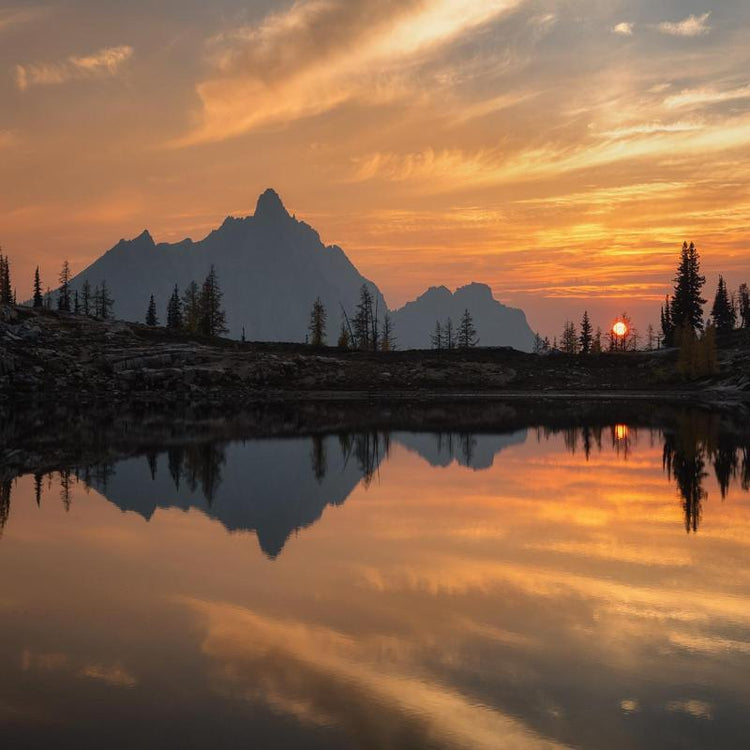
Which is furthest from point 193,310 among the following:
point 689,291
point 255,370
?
point 689,291

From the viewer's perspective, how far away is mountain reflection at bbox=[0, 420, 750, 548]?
2631cm

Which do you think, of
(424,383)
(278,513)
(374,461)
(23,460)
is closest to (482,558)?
(278,513)

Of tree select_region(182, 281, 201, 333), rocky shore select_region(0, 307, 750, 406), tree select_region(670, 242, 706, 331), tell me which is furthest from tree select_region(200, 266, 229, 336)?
tree select_region(670, 242, 706, 331)

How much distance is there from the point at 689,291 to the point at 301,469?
444ft

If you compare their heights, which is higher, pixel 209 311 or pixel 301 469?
pixel 209 311

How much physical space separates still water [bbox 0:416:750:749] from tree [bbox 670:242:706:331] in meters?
131

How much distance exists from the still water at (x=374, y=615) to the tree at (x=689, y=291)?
13147 centimetres

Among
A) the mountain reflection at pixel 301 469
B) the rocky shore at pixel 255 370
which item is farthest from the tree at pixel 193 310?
the mountain reflection at pixel 301 469

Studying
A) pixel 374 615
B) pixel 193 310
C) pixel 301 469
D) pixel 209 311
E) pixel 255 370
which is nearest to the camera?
pixel 374 615

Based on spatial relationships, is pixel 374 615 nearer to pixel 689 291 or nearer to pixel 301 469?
pixel 301 469

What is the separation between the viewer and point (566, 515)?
2534 centimetres

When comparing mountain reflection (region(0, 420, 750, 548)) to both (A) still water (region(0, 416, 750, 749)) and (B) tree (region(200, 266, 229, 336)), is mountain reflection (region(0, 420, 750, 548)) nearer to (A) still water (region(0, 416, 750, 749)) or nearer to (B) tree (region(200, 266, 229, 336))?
(A) still water (region(0, 416, 750, 749))

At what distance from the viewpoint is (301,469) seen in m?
36.6

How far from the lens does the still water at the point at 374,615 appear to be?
10.1m
